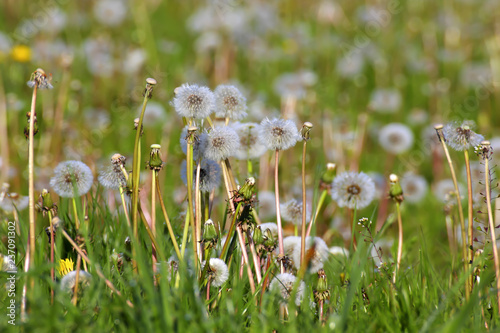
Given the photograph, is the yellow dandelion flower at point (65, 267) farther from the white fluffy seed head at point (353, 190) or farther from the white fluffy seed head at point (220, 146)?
the white fluffy seed head at point (353, 190)

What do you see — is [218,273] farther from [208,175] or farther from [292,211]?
[292,211]

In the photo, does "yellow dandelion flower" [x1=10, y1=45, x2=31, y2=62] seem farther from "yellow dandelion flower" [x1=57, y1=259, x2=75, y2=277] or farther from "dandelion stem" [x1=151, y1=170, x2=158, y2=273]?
"dandelion stem" [x1=151, y1=170, x2=158, y2=273]

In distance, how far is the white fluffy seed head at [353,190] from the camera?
177cm

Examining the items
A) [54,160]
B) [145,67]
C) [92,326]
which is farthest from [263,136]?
[145,67]

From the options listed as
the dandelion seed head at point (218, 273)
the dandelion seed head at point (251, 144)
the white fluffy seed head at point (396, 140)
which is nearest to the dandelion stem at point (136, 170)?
the dandelion seed head at point (218, 273)

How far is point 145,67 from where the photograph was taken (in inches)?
187

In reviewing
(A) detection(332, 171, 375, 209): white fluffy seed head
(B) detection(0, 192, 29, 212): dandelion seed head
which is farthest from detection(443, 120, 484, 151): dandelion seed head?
(B) detection(0, 192, 29, 212): dandelion seed head

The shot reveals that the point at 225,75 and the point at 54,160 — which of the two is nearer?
the point at 54,160

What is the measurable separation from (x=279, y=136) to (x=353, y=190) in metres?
0.44

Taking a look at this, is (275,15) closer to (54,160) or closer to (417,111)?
(417,111)

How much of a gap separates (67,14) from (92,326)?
18.1 feet

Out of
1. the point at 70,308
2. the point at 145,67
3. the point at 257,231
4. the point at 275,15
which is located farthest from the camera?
the point at 275,15

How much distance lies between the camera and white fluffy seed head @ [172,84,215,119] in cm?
141

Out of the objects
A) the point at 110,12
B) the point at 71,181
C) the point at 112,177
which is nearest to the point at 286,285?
the point at 112,177
